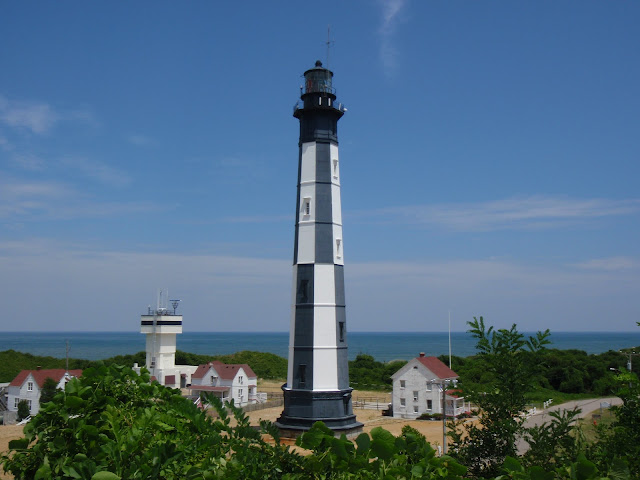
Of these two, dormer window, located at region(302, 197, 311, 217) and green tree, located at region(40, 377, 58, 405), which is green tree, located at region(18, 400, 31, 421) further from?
dormer window, located at region(302, 197, 311, 217)

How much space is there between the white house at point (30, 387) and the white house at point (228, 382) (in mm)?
10186

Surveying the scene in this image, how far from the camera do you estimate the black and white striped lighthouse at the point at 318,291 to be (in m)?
24.4

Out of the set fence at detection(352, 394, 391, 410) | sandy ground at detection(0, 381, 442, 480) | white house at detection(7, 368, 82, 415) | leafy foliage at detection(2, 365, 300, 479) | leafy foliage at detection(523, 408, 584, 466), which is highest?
leafy foliage at detection(2, 365, 300, 479)

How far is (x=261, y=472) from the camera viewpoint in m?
5.02

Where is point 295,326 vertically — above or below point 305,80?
below

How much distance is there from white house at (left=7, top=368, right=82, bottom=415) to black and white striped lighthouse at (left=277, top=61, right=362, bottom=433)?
21.8 metres

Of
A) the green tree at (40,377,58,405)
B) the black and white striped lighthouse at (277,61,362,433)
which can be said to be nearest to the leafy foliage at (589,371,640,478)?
the black and white striped lighthouse at (277,61,362,433)

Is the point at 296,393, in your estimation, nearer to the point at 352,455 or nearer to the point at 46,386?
the point at 352,455

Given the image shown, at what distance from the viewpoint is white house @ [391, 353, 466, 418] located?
38.1m

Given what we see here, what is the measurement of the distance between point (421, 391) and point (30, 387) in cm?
2737

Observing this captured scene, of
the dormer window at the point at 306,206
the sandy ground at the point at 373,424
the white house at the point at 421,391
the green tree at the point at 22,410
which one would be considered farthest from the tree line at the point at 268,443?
the green tree at the point at 22,410

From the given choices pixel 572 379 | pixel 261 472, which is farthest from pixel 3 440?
pixel 572 379

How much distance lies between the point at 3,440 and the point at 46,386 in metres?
7.71

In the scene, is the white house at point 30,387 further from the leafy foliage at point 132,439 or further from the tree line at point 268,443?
the tree line at point 268,443
